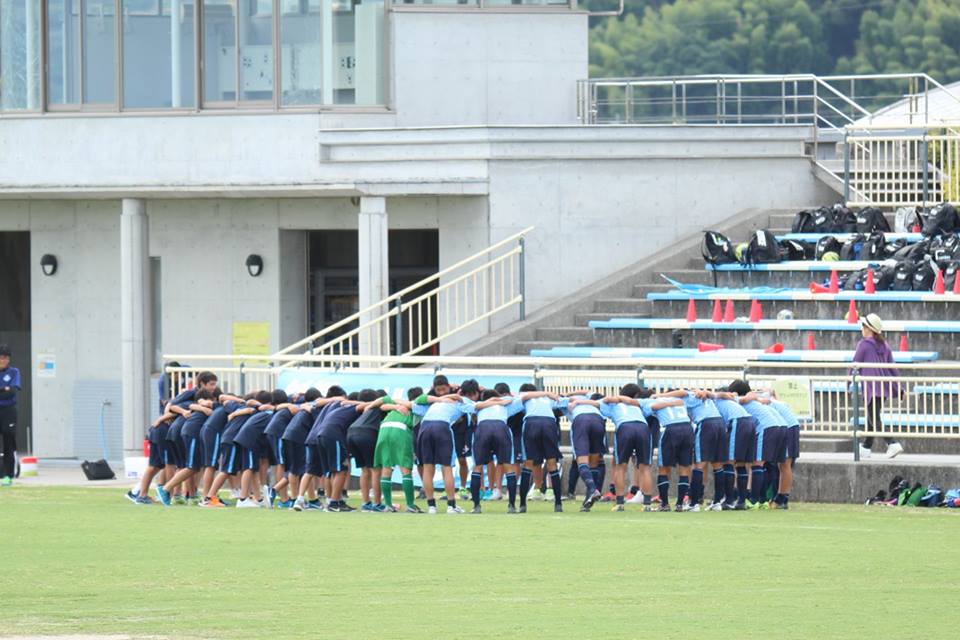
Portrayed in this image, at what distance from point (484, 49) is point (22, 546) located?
1486 cm

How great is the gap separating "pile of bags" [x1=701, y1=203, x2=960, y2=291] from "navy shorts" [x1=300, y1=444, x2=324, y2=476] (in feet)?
26.6

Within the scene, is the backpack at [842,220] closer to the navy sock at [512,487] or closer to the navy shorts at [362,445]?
the navy sock at [512,487]

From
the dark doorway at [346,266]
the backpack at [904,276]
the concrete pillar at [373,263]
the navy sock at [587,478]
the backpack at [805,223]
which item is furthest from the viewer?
the dark doorway at [346,266]

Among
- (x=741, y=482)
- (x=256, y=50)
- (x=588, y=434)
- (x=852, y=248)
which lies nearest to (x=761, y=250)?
(x=852, y=248)

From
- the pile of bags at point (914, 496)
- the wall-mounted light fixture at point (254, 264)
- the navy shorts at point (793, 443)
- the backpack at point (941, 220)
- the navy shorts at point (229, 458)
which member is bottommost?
the pile of bags at point (914, 496)

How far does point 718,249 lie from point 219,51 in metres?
7.74

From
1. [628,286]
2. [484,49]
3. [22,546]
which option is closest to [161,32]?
[484,49]

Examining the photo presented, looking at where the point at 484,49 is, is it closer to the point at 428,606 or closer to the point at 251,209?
the point at 251,209

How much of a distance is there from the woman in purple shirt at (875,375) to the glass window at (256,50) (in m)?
10.5

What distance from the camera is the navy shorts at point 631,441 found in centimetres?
2094

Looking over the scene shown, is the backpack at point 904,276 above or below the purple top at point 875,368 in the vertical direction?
above

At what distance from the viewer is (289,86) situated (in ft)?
97.1

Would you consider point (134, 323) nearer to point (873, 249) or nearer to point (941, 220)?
point (873, 249)

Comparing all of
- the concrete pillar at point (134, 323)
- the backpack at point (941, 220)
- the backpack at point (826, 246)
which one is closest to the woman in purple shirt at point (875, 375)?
the backpack at point (826, 246)
